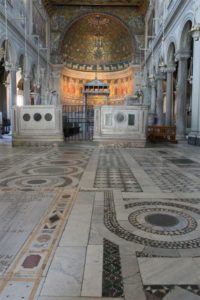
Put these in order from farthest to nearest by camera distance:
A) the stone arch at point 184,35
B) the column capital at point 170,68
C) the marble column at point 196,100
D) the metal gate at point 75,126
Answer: the column capital at point 170,68
the metal gate at point 75,126
the stone arch at point 184,35
the marble column at point 196,100

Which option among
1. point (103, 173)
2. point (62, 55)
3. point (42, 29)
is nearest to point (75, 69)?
point (62, 55)

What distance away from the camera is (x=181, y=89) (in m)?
14.2

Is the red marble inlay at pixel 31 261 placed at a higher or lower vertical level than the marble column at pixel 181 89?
lower

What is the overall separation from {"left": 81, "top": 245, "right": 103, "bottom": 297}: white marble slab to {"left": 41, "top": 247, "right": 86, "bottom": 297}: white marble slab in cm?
3

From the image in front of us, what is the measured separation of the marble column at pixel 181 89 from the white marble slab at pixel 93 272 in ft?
42.3

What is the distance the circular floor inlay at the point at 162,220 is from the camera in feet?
8.64

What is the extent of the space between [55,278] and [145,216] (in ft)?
4.48

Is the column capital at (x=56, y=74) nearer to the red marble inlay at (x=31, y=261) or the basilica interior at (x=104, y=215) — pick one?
the basilica interior at (x=104, y=215)

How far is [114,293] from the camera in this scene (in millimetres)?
1566

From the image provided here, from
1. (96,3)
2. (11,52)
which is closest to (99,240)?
(11,52)

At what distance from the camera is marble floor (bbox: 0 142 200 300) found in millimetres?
1620

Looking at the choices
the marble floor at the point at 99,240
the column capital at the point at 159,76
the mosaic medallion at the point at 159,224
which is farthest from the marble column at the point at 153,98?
the mosaic medallion at the point at 159,224

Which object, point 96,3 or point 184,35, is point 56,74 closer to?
point 96,3

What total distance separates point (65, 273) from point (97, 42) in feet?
104
